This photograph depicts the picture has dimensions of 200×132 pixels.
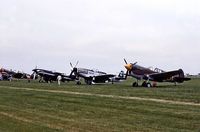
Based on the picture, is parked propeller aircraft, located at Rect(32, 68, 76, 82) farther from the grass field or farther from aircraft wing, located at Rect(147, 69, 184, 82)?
the grass field

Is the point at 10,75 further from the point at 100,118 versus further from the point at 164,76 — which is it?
the point at 100,118

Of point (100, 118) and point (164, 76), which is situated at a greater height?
point (164, 76)

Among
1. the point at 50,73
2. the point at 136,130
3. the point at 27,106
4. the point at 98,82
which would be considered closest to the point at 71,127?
the point at 136,130

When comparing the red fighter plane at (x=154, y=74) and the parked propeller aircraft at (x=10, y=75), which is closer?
the red fighter plane at (x=154, y=74)

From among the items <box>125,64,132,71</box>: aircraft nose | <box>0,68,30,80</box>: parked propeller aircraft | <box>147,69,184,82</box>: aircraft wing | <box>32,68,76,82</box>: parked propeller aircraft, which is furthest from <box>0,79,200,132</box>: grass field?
<box>0,68,30,80</box>: parked propeller aircraft

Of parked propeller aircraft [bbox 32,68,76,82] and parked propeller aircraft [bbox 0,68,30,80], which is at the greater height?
parked propeller aircraft [bbox 0,68,30,80]

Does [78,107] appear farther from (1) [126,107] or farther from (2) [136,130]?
(2) [136,130]

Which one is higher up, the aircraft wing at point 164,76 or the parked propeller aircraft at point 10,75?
the parked propeller aircraft at point 10,75

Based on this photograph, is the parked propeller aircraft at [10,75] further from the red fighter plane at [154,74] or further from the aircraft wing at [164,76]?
the aircraft wing at [164,76]

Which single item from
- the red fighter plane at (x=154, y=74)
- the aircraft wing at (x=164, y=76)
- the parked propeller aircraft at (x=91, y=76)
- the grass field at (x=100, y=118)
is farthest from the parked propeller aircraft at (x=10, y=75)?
the grass field at (x=100, y=118)

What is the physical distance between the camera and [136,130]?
639 inches

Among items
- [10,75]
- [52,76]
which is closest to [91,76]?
[52,76]

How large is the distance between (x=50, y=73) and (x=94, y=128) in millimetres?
65930

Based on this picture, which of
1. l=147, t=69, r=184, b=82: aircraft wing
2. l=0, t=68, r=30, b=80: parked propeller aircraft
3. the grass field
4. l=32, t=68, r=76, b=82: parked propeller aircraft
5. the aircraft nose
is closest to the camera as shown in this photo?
the grass field
